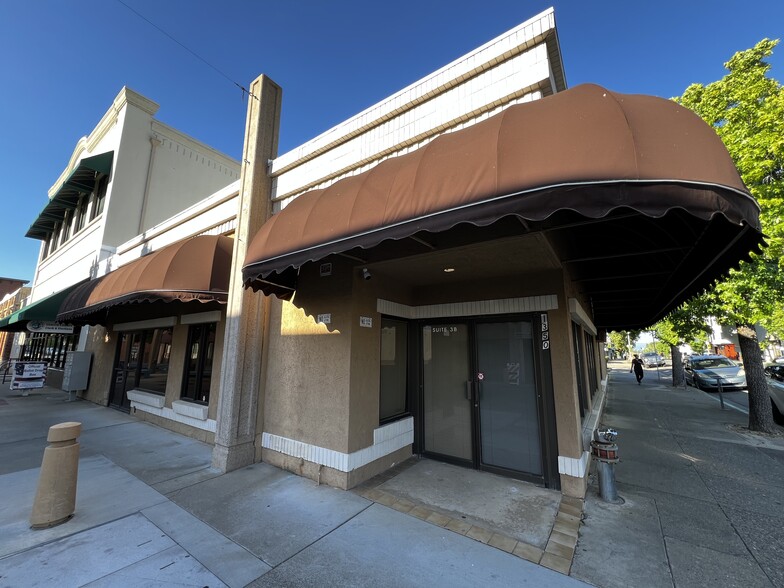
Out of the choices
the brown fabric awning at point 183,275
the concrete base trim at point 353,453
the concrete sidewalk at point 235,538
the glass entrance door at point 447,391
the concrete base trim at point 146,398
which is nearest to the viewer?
the concrete sidewalk at point 235,538

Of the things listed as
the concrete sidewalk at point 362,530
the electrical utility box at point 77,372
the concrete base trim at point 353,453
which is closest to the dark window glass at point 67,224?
the electrical utility box at point 77,372

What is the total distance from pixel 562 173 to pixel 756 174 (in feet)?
30.7

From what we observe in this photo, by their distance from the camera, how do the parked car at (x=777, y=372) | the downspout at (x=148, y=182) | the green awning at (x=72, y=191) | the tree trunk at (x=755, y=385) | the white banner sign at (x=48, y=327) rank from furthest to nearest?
the parked car at (x=777, y=372) < the downspout at (x=148, y=182) < the white banner sign at (x=48, y=327) < the green awning at (x=72, y=191) < the tree trunk at (x=755, y=385)

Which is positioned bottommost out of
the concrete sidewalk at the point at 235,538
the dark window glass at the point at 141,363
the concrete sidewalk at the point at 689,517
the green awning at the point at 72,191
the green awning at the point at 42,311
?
the concrete sidewalk at the point at 689,517

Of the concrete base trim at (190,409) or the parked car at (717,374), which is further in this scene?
the parked car at (717,374)

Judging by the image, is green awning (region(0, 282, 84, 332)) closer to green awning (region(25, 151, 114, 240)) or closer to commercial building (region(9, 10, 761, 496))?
green awning (region(25, 151, 114, 240))

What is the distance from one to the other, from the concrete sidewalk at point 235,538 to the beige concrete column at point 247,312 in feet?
1.76

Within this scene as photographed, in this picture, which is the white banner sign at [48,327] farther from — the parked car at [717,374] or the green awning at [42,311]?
the parked car at [717,374]

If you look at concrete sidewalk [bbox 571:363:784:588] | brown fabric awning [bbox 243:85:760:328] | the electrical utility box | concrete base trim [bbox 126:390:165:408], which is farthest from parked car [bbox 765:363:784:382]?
the electrical utility box

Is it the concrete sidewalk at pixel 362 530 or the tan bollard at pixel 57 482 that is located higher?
the tan bollard at pixel 57 482

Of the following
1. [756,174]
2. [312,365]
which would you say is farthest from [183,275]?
[756,174]

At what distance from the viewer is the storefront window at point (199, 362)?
7.29 meters

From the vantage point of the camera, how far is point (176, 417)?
300 inches

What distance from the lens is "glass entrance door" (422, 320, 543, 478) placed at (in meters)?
5.05
